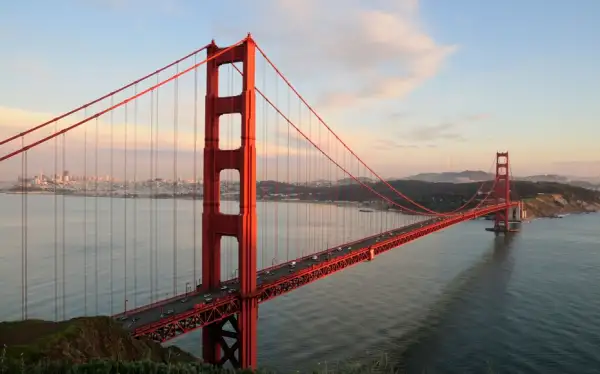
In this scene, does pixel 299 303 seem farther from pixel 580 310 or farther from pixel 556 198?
pixel 556 198

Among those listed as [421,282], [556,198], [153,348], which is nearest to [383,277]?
[421,282]

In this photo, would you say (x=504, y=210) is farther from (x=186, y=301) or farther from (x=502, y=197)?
(x=186, y=301)

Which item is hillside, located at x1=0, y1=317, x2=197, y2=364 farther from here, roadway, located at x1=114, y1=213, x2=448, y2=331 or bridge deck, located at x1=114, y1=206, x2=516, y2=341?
roadway, located at x1=114, y1=213, x2=448, y2=331

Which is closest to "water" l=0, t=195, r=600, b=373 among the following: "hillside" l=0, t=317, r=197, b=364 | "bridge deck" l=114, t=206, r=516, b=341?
"bridge deck" l=114, t=206, r=516, b=341

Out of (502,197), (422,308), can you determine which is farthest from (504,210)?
(422,308)

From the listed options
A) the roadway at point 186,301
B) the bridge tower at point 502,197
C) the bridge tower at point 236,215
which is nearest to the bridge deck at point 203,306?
the roadway at point 186,301

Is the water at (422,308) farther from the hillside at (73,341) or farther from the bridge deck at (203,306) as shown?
the hillside at (73,341)

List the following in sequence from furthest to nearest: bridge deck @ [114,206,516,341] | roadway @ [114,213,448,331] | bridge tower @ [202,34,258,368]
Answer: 1. bridge tower @ [202,34,258,368]
2. roadway @ [114,213,448,331]
3. bridge deck @ [114,206,516,341]
